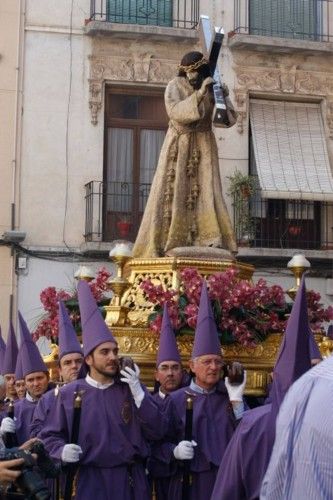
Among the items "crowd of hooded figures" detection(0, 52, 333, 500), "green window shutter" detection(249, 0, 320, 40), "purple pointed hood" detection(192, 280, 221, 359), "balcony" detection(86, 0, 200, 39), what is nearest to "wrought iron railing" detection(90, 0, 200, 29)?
"balcony" detection(86, 0, 200, 39)

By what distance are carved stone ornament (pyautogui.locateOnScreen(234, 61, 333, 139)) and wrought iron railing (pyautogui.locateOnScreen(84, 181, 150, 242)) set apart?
222cm

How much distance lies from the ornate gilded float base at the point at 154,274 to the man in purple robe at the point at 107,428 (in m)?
2.02

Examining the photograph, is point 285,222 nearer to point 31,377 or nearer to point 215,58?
point 215,58

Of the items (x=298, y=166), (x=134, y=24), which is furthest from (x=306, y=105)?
(x=134, y=24)

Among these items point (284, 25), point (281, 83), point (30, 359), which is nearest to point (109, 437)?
point (30, 359)

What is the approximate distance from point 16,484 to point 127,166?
523 inches

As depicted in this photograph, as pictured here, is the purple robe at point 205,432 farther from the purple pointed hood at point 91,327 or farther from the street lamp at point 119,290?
the street lamp at point 119,290

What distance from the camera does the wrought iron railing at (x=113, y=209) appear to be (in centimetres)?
1638

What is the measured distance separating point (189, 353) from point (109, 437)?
2.11 metres

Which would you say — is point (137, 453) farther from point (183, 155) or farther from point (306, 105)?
point (306, 105)

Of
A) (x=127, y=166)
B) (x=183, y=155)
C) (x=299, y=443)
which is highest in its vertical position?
(x=127, y=166)

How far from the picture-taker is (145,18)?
57.2 ft

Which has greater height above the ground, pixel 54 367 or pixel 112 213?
pixel 112 213

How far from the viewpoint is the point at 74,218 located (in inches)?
650
